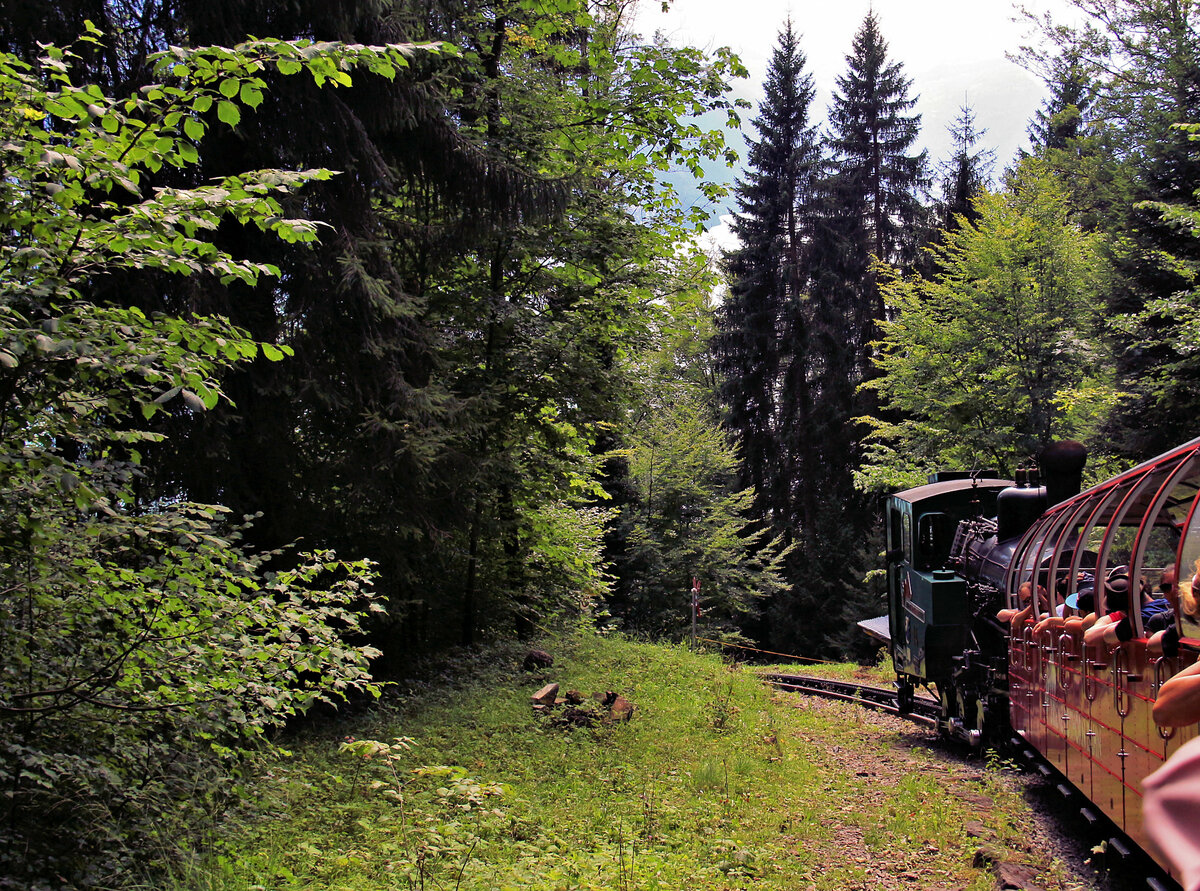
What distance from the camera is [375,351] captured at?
8.27 m

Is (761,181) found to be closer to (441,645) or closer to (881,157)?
(881,157)

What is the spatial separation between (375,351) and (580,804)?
192 inches

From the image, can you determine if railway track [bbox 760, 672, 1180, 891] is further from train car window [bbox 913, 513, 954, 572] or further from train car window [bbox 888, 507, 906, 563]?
train car window [bbox 913, 513, 954, 572]

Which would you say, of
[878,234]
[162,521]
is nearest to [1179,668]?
[162,521]

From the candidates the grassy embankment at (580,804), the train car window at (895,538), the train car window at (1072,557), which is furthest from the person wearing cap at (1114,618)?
the train car window at (895,538)

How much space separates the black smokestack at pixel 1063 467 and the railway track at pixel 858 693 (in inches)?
195

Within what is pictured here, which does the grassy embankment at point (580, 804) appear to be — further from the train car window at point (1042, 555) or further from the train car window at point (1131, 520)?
the train car window at point (1131, 520)

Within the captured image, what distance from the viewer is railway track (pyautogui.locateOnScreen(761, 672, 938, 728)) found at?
13.4m

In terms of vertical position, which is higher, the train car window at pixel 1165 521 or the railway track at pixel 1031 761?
the train car window at pixel 1165 521

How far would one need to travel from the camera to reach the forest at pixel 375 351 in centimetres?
387

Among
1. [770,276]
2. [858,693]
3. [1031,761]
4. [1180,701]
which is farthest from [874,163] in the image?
[1180,701]

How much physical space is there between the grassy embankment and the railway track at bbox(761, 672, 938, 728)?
0.92 metres

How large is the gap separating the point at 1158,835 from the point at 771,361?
37.1 m

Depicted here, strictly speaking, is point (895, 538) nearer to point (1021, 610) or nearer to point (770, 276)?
point (1021, 610)
